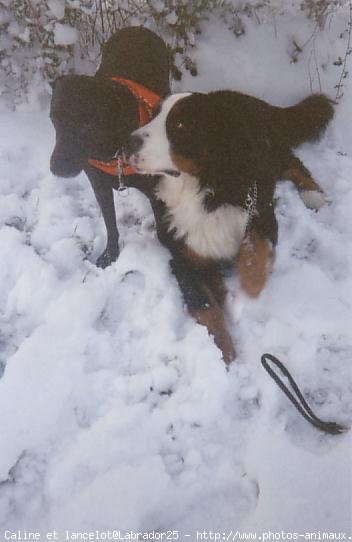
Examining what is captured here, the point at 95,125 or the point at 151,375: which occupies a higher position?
the point at 95,125

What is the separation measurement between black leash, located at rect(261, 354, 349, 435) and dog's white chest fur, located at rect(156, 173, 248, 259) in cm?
55

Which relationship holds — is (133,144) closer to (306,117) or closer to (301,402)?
(301,402)

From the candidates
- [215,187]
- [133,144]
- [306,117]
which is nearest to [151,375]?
[215,187]

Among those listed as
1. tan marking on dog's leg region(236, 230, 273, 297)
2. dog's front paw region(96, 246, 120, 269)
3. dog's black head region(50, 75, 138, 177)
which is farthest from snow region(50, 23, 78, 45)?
tan marking on dog's leg region(236, 230, 273, 297)

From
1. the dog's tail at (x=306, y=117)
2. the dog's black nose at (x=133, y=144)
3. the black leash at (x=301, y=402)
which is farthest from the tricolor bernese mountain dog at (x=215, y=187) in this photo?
the black leash at (x=301, y=402)

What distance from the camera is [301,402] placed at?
1872mm

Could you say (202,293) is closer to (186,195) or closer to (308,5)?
(186,195)

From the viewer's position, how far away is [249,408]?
197cm

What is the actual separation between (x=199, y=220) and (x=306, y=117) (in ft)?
3.74

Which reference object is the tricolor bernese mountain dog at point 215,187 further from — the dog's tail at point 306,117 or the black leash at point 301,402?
the black leash at point 301,402

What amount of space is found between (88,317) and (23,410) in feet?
1.62

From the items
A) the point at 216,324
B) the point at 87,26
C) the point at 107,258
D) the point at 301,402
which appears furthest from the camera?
the point at 87,26

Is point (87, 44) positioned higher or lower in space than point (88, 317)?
higher

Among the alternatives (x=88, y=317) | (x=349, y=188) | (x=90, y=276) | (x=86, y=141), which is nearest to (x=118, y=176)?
(x=86, y=141)
